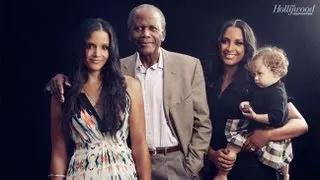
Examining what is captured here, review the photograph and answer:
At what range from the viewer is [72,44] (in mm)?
2379

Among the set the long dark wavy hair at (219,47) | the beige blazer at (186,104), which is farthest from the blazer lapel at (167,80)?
the long dark wavy hair at (219,47)

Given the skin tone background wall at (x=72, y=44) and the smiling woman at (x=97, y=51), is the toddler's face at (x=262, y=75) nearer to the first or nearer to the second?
the skin tone background wall at (x=72, y=44)

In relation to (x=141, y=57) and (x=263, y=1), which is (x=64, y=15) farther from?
(x=263, y=1)

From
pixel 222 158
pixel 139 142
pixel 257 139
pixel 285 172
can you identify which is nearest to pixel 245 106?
pixel 257 139

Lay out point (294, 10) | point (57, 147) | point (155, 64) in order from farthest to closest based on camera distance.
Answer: point (294, 10)
point (155, 64)
point (57, 147)

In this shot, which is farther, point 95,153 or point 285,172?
point 285,172

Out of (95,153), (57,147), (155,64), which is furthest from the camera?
(155,64)

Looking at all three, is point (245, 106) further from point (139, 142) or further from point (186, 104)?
point (139, 142)

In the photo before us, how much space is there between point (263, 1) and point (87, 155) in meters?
1.29

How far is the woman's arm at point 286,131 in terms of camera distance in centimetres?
234

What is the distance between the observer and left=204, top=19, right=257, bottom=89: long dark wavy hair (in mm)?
2383

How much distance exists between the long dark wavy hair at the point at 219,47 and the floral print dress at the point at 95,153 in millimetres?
560

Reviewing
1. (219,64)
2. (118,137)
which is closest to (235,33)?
(219,64)

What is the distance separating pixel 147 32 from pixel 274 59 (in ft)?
2.33
